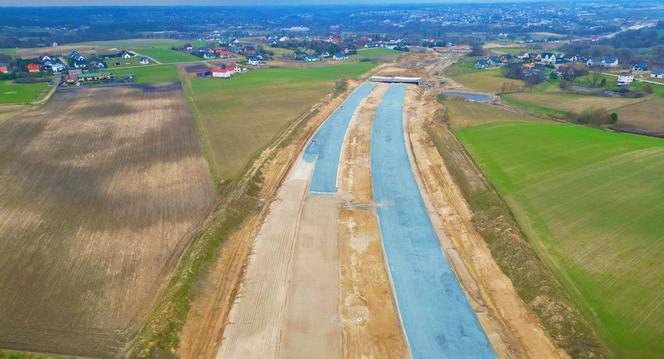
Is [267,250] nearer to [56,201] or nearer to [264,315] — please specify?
[264,315]

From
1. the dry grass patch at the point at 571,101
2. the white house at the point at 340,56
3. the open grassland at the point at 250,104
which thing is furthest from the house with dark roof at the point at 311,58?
the dry grass patch at the point at 571,101

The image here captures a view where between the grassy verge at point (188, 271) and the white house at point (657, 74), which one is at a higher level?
the white house at point (657, 74)

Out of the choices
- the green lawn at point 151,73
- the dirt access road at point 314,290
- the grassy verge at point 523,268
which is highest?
the green lawn at point 151,73

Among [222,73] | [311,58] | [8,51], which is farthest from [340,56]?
[8,51]

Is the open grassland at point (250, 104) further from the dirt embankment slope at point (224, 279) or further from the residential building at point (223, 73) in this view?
the dirt embankment slope at point (224, 279)

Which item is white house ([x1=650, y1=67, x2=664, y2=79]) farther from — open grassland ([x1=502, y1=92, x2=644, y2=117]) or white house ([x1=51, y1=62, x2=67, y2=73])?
white house ([x1=51, y1=62, x2=67, y2=73])

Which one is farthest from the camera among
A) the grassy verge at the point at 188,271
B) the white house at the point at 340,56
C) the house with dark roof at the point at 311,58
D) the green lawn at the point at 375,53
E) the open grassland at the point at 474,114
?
the green lawn at the point at 375,53

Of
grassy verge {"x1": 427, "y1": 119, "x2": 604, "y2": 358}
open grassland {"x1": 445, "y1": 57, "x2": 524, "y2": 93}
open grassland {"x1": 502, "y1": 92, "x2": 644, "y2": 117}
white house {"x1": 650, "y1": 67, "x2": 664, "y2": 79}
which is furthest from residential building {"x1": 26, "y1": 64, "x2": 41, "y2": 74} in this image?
white house {"x1": 650, "y1": 67, "x2": 664, "y2": 79}
